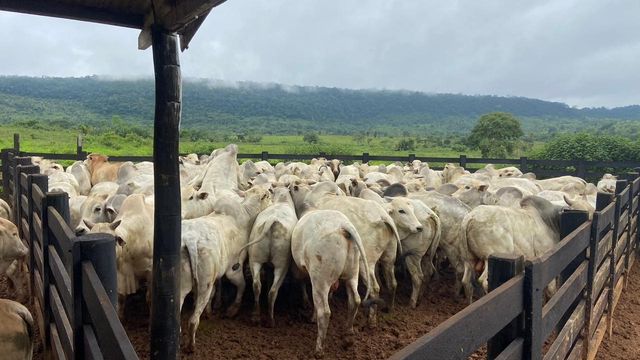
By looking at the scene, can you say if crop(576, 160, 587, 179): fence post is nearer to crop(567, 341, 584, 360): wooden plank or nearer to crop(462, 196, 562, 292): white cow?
crop(462, 196, 562, 292): white cow

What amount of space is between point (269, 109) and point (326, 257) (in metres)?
135

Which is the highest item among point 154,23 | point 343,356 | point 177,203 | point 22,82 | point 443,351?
point 22,82

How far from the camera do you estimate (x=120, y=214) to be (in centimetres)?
655

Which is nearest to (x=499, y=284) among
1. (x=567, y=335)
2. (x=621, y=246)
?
(x=567, y=335)

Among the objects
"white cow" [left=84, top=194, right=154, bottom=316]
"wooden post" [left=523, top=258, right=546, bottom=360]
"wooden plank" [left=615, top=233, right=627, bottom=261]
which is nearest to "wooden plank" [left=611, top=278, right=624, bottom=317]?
"wooden plank" [left=615, top=233, right=627, bottom=261]

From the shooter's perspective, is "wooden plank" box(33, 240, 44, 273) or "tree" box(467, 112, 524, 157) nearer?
"wooden plank" box(33, 240, 44, 273)

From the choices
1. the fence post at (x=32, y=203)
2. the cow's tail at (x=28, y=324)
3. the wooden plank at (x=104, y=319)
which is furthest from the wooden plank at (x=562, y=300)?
the fence post at (x=32, y=203)

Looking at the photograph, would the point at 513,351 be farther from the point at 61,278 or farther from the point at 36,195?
the point at 36,195

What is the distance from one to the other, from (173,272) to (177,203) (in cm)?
52

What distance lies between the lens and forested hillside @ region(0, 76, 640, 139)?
3684 inches

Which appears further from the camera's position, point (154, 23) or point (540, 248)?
point (540, 248)

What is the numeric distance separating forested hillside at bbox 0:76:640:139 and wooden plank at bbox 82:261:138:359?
68474 millimetres

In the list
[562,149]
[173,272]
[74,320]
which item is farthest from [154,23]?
[562,149]

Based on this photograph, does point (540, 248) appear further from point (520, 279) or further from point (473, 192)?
point (520, 279)
